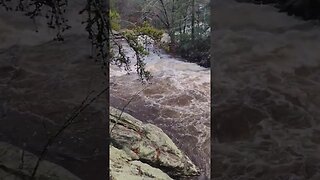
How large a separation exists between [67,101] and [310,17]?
4.11ft

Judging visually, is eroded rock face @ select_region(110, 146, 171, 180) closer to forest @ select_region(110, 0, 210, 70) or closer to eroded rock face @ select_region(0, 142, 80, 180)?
eroded rock face @ select_region(0, 142, 80, 180)

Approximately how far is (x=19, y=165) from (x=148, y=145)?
81 centimetres

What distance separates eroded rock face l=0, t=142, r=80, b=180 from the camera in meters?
2.29

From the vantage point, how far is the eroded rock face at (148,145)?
2.73 meters

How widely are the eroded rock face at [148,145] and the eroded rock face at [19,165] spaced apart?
0.50m

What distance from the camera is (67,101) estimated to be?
232 cm

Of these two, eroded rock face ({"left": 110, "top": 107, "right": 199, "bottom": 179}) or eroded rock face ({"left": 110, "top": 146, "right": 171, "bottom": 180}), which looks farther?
eroded rock face ({"left": 110, "top": 107, "right": 199, "bottom": 179})

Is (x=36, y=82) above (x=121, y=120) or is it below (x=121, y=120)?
above

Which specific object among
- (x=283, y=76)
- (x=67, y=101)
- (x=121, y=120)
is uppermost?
(x=283, y=76)

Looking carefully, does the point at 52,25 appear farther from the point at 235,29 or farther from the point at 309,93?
the point at 309,93

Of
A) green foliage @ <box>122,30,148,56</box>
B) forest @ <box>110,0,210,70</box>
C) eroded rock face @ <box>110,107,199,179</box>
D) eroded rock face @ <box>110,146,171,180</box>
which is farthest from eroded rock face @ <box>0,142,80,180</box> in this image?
forest @ <box>110,0,210,70</box>

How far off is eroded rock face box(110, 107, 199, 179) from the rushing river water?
41mm

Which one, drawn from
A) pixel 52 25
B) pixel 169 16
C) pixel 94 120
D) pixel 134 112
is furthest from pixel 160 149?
pixel 52 25

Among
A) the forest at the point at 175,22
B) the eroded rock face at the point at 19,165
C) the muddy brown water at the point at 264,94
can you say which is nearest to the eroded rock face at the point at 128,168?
the eroded rock face at the point at 19,165
